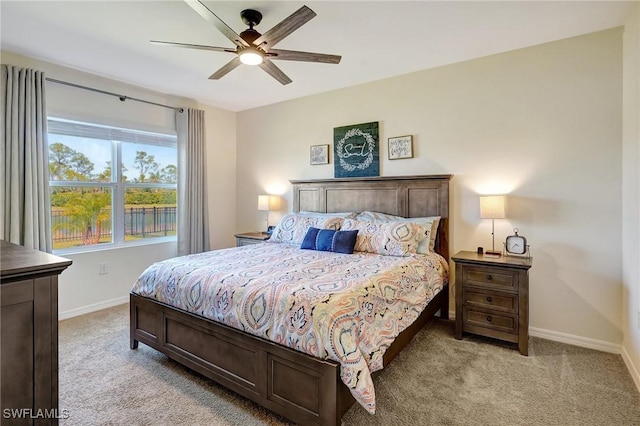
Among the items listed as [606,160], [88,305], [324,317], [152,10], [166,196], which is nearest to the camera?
[324,317]

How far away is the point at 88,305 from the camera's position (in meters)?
3.59

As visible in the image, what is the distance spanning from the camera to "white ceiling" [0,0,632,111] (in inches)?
90.7

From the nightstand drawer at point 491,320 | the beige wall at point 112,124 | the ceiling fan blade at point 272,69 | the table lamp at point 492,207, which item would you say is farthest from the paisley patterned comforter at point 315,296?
the ceiling fan blade at point 272,69

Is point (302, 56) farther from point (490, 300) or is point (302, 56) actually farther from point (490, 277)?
point (490, 300)

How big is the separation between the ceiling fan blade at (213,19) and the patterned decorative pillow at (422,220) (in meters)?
2.16

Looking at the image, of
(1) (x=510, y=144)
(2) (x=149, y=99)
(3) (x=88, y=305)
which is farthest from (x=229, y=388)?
(2) (x=149, y=99)

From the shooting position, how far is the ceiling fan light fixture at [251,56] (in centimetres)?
229

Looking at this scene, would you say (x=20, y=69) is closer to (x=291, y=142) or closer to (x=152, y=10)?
(x=152, y=10)

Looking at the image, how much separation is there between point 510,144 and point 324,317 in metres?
2.62

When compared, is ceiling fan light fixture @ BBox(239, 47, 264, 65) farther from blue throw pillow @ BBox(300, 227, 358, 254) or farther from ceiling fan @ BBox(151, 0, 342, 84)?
blue throw pillow @ BBox(300, 227, 358, 254)

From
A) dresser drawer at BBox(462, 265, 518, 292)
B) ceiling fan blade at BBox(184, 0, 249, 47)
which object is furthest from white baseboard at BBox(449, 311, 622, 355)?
ceiling fan blade at BBox(184, 0, 249, 47)

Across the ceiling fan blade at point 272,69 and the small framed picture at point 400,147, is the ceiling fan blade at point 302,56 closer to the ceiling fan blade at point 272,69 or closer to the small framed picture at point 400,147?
the ceiling fan blade at point 272,69

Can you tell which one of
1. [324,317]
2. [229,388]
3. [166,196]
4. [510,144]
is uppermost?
[510,144]

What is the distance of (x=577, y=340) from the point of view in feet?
9.02
